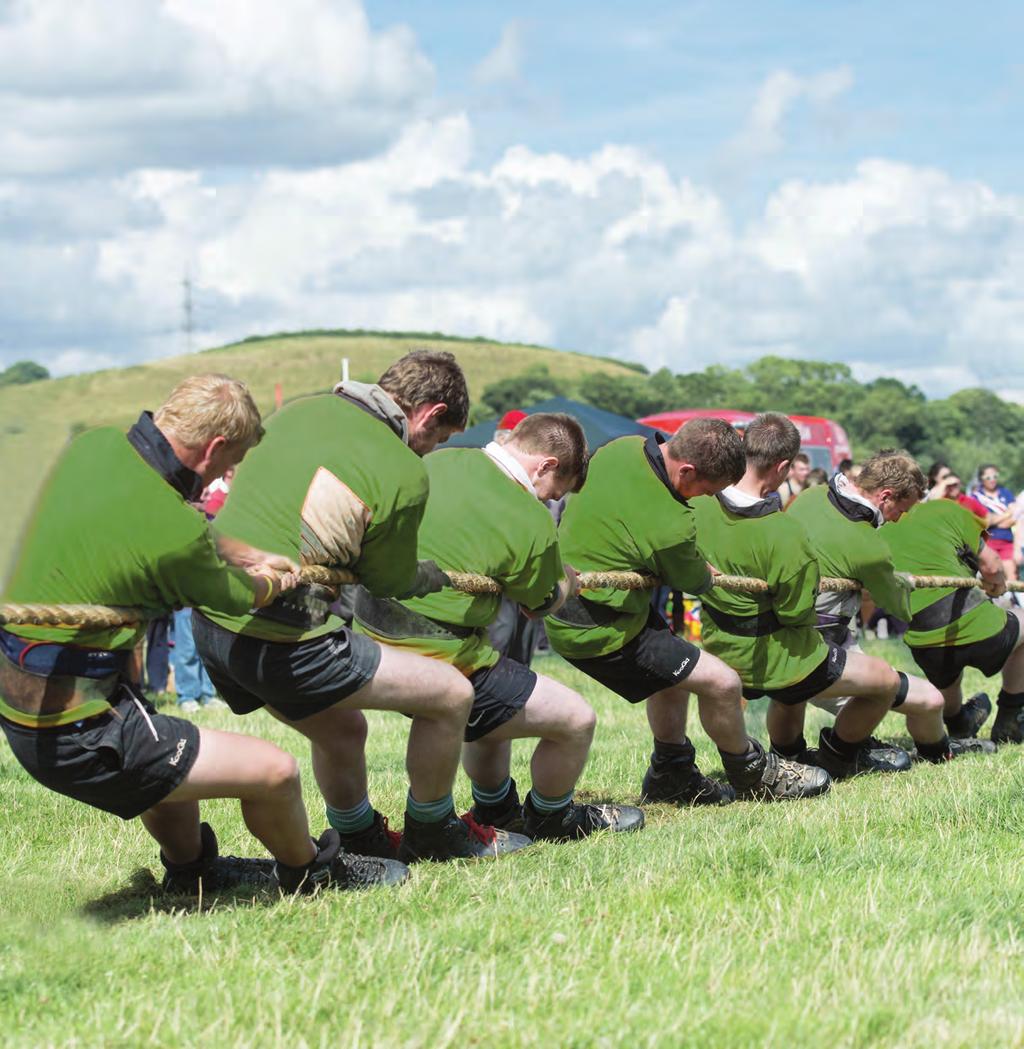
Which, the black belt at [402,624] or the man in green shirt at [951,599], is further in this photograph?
the man in green shirt at [951,599]

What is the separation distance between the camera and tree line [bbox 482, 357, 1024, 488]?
3189 inches

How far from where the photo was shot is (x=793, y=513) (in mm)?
9086

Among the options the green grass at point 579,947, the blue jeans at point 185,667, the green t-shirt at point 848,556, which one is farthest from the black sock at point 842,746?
the blue jeans at point 185,667

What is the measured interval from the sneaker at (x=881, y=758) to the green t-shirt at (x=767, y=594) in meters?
1.30

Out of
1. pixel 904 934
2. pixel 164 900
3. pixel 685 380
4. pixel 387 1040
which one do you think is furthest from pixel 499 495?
pixel 685 380

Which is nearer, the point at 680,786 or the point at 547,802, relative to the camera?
the point at 547,802

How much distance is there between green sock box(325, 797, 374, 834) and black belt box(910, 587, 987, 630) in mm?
4932

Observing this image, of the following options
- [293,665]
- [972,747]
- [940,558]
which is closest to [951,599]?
[940,558]

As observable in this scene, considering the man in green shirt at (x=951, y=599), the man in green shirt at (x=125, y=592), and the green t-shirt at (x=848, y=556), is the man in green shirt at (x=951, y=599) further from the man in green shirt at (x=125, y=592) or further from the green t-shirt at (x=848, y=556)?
the man in green shirt at (x=125, y=592)

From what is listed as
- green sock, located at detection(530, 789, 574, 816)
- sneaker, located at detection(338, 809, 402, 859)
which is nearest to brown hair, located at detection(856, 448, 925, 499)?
green sock, located at detection(530, 789, 574, 816)

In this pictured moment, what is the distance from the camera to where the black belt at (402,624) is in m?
6.18

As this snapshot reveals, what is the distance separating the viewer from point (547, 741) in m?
6.82

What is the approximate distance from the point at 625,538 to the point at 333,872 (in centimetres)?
253

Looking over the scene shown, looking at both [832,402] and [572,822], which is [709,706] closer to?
[572,822]
